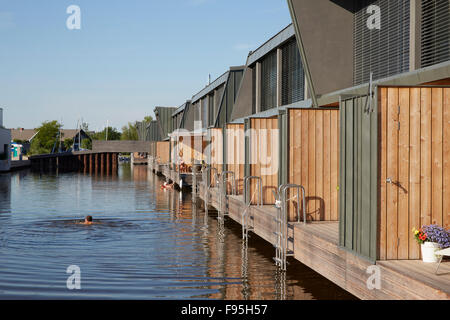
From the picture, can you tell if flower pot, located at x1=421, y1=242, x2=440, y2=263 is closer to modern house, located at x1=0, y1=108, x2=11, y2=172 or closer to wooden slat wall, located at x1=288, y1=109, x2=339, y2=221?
wooden slat wall, located at x1=288, y1=109, x2=339, y2=221

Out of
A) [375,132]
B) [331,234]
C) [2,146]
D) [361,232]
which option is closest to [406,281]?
[361,232]

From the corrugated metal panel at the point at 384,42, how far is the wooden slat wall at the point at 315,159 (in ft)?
5.29

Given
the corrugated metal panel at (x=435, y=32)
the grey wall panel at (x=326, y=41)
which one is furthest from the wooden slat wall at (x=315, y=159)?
the corrugated metal panel at (x=435, y=32)

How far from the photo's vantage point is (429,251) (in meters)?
7.39

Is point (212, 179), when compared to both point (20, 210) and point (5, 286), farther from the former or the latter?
point (5, 286)

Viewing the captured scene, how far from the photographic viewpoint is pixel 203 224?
1908 cm

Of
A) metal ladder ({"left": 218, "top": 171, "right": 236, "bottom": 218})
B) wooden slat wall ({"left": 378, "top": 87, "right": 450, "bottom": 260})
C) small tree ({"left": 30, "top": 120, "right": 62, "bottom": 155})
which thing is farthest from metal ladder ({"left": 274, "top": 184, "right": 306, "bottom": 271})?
small tree ({"left": 30, "top": 120, "right": 62, "bottom": 155})

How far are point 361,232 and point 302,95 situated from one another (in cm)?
1087

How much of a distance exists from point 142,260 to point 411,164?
6830 millimetres

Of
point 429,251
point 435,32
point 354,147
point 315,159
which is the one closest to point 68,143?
point 315,159

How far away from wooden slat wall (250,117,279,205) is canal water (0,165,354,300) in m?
1.44

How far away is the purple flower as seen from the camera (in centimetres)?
729

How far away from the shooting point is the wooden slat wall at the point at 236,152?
65.1 feet

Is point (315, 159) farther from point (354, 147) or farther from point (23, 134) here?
point (23, 134)
